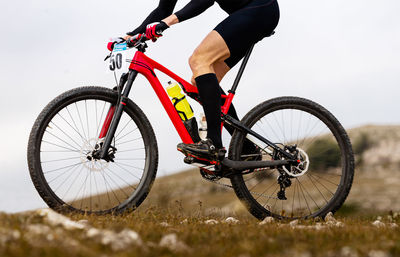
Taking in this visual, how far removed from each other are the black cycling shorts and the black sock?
420mm

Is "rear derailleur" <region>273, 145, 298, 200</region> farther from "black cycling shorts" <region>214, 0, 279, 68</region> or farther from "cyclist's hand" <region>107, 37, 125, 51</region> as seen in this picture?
"cyclist's hand" <region>107, 37, 125, 51</region>

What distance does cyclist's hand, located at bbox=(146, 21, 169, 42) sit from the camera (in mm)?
5113

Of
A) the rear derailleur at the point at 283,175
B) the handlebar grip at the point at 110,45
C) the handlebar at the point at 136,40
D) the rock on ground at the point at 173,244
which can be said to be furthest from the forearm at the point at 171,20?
the rock on ground at the point at 173,244

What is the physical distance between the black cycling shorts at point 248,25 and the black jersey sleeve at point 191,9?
29 centimetres

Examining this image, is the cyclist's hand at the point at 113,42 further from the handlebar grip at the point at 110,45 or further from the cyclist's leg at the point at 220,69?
the cyclist's leg at the point at 220,69

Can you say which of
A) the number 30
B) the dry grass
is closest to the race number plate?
the number 30

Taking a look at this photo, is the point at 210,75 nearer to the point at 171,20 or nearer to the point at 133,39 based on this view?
the point at 171,20

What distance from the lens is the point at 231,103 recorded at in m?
5.83

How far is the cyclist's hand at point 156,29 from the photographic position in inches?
201

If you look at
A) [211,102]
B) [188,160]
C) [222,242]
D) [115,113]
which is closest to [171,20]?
[211,102]

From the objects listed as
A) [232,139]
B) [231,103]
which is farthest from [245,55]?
[232,139]

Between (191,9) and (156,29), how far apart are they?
1.37ft

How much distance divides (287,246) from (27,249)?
1731mm

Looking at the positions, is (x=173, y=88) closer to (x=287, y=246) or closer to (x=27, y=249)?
(x=287, y=246)
